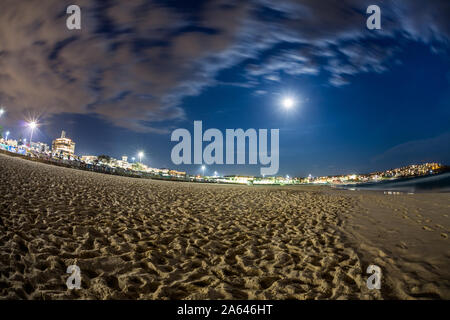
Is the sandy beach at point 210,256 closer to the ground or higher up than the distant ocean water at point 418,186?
closer to the ground

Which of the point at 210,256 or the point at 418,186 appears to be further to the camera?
the point at 418,186

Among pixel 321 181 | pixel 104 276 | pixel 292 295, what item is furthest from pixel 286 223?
pixel 321 181

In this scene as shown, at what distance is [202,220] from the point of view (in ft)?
25.8

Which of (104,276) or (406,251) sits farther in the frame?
(406,251)

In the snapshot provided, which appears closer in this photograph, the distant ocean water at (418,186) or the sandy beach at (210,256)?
the sandy beach at (210,256)

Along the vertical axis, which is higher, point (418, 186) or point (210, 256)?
point (418, 186)

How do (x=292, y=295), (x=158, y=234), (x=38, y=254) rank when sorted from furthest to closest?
(x=158, y=234) → (x=38, y=254) → (x=292, y=295)

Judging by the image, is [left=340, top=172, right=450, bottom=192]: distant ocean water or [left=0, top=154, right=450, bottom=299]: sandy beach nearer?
[left=0, top=154, right=450, bottom=299]: sandy beach

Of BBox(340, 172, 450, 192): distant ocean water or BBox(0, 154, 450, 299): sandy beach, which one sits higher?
BBox(340, 172, 450, 192): distant ocean water
